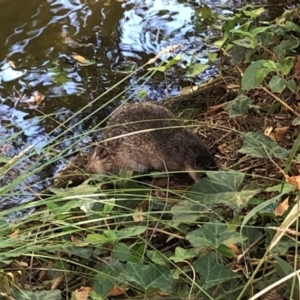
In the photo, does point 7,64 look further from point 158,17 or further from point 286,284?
point 286,284

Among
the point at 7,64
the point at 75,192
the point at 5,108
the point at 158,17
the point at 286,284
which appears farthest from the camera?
the point at 158,17

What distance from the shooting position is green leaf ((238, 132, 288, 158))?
2.40 metres

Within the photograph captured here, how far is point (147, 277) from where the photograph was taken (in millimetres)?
1999

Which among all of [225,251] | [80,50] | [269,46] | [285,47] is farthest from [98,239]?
[80,50]

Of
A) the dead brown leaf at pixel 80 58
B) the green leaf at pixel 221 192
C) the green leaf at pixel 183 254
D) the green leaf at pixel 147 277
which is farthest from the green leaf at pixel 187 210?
the dead brown leaf at pixel 80 58

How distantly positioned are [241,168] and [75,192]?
3.33 feet

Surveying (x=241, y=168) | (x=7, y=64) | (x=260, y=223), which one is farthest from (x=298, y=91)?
(x=7, y=64)

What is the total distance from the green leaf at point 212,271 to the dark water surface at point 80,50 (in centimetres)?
192

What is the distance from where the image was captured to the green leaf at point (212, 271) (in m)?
1.93

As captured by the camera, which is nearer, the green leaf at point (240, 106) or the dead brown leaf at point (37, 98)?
the green leaf at point (240, 106)

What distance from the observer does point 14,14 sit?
17.6ft

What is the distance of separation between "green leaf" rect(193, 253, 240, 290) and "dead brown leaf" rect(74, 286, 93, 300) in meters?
0.47

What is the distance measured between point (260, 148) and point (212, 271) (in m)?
0.67

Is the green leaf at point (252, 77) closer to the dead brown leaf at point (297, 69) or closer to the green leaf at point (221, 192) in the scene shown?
the dead brown leaf at point (297, 69)
